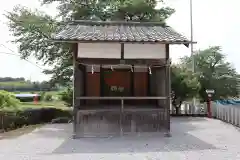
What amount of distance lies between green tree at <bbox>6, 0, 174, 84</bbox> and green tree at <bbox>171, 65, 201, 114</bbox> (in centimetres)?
383

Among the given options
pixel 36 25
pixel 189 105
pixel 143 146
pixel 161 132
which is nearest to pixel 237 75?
pixel 189 105

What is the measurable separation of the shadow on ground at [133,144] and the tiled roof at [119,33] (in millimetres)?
3258

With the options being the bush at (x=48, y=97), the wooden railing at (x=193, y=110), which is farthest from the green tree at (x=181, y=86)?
the bush at (x=48, y=97)

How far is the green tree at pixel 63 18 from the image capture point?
1911 cm

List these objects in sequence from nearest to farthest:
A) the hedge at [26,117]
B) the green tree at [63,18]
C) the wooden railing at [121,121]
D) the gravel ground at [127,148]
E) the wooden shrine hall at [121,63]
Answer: the gravel ground at [127,148] → the wooden shrine hall at [121,63] → the wooden railing at [121,121] → the hedge at [26,117] → the green tree at [63,18]

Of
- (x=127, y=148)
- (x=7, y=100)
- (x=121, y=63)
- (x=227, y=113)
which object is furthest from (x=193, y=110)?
(x=127, y=148)

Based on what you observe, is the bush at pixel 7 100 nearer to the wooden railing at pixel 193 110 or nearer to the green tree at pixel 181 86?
the green tree at pixel 181 86

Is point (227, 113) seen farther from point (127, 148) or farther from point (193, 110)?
point (127, 148)

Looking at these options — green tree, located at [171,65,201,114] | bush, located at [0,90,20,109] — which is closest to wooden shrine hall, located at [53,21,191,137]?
bush, located at [0,90,20,109]

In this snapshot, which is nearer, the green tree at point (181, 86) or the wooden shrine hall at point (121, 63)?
the wooden shrine hall at point (121, 63)

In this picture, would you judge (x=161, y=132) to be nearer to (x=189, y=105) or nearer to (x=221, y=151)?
(x=221, y=151)

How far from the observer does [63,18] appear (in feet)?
65.6

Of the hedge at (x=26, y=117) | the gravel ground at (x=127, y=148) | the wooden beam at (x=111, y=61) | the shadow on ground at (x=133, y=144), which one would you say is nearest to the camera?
the gravel ground at (x=127, y=148)

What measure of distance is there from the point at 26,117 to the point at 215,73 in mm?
19586
